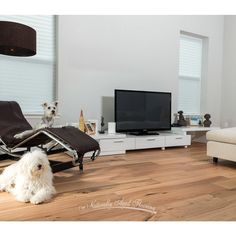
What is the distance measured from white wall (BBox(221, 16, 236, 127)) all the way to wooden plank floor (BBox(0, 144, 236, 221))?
2.74 m

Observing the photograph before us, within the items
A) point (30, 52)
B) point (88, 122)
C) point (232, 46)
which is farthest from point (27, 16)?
point (232, 46)

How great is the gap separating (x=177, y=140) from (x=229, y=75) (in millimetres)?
2309

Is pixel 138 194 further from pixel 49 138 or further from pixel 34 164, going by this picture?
pixel 49 138

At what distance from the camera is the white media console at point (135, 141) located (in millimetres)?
3914

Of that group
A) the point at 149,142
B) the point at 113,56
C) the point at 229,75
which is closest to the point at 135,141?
the point at 149,142

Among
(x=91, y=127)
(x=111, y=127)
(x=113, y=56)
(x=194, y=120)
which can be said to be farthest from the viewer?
(x=194, y=120)

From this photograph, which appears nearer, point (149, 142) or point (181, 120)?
point (149, 142)

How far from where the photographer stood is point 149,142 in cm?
438

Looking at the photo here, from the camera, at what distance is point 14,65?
3.75 metres

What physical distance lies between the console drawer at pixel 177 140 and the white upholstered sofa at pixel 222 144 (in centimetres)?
112

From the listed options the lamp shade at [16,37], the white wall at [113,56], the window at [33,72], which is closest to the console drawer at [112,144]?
the white wall at [113,56]

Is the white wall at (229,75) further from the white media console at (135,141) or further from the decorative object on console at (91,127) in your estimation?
the decorative object on console at (91,127)
